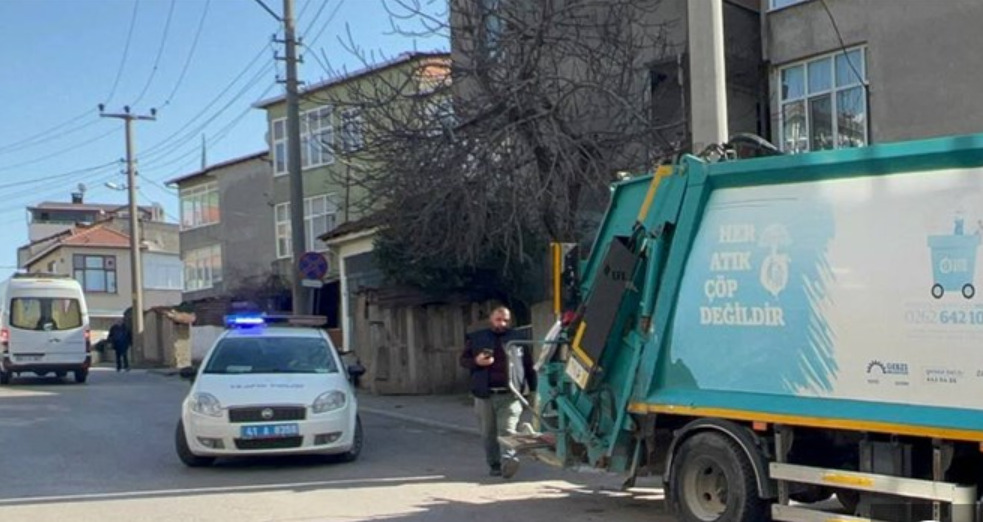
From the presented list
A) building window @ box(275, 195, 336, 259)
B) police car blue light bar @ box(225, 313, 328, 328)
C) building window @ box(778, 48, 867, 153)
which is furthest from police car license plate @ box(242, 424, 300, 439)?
building window @ box(275, 195, 336, 259)

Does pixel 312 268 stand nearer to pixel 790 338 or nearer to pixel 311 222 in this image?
pixel 790 338

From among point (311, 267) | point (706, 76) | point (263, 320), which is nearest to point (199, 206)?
point (311, 267)

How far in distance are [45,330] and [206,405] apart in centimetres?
1798

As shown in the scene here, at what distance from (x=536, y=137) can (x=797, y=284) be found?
7627mm

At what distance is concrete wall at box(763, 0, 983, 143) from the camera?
15750 mm

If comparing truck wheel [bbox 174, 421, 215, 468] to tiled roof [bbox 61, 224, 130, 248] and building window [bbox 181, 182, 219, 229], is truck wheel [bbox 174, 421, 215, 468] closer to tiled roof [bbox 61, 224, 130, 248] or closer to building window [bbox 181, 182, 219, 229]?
building window [bbox 181, 182, 219, 229]

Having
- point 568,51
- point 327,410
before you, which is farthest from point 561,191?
point 327,410

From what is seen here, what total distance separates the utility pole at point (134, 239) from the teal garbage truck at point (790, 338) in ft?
111

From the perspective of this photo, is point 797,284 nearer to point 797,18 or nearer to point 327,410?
point 327,410

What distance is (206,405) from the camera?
1127 cm

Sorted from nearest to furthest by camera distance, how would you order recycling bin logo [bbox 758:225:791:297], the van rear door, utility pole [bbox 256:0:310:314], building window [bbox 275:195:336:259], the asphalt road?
recycling bin logo [bbox 758:225:791:297]
the asphalt road
utility pole [bbox 256:0:310:314]
the van rear door
building window [bbox 275:195:336:259]

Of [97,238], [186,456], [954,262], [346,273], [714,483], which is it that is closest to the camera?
[954,262]

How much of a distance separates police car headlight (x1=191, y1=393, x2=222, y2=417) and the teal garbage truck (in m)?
4.03

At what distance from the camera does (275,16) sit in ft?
76.5
